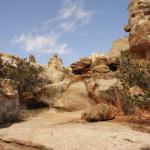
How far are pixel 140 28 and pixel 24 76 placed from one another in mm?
14123

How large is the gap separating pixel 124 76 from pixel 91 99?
368 centimetres

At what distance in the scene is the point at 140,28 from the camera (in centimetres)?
3634

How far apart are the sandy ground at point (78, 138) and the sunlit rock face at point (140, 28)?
1720 centimetres

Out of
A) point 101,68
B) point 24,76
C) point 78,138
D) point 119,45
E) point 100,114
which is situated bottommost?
point 78,138

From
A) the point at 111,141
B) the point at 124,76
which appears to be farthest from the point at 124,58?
the point at 111,141

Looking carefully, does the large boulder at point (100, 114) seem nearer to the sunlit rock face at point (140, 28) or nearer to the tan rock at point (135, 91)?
the tan rock at point (135, 91)

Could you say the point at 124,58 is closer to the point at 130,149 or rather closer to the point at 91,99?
the point at 91,99

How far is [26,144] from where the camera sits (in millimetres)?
17625

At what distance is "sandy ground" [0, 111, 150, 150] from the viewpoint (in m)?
16.2

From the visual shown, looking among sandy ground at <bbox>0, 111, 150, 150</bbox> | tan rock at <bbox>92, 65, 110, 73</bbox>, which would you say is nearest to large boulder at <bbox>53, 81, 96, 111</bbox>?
tan rock at <bbox>92, 65, 110, 73</bbox>

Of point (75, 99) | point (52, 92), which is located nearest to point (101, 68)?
point (52, 92)

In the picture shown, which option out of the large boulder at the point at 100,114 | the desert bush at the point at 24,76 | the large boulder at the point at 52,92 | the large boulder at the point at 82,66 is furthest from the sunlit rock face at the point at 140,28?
the large boulder at the point at 100,114

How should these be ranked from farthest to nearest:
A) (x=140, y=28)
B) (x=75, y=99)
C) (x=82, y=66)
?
(x=82, y=66), (x=140, y=28), (x=75, y=99)

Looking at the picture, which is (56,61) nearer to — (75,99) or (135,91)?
(75,99)
